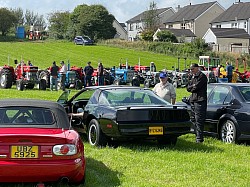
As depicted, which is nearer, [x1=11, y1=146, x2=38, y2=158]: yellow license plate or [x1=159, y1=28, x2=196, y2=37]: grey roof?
[x1=11, y1=146, x2=38, y2=158]: yellow license plate

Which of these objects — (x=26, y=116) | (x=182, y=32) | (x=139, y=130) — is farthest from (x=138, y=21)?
(x=26, y=116)

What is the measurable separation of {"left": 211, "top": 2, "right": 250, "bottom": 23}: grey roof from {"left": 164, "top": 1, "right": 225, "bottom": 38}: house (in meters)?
3.15

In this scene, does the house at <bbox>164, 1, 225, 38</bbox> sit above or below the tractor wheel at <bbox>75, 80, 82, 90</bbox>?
above

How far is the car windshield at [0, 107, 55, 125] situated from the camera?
283 inches

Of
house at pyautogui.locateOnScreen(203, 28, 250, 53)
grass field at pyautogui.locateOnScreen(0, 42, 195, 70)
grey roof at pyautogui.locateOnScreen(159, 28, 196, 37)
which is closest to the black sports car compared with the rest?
grass field at pyautogui.locateOnScreen(0, 42, 195, 70)

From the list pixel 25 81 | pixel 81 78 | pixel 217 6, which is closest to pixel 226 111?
pixel 25 81

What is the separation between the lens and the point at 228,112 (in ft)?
36.4

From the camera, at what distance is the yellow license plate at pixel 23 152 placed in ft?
20.9

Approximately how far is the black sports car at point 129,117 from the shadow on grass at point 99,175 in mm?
999

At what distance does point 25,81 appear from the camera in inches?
1059

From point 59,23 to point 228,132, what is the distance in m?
76.1

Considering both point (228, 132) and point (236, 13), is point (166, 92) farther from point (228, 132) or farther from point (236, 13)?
point (236, 13)

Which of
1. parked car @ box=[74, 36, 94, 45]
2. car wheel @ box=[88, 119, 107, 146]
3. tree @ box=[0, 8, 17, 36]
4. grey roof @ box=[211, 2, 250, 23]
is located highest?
grey roof @ box=[211, 2, 250, 23]

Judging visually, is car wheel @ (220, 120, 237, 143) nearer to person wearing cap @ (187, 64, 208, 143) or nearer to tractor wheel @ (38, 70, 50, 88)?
person wearing cap @ (187, 64, 208, 143)
